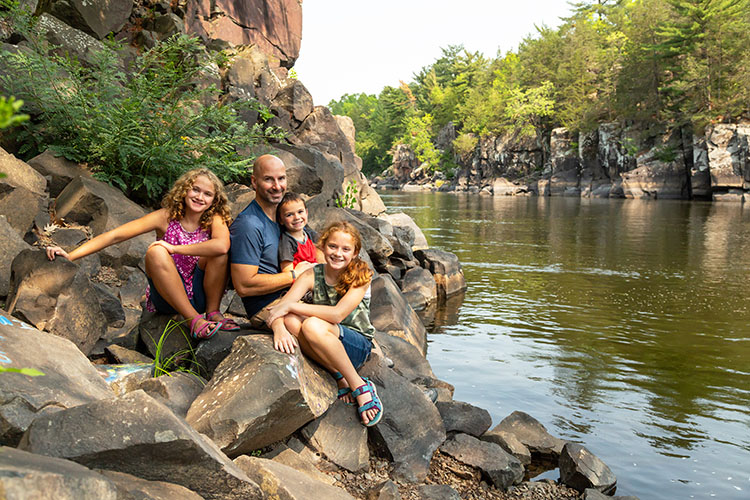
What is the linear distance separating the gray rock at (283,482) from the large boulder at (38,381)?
0.92 m

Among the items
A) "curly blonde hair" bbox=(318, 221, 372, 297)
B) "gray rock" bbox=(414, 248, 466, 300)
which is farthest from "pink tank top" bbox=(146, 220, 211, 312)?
"gray rock" bbox=(414, 248, 466, 300)

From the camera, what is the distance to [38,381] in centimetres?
288

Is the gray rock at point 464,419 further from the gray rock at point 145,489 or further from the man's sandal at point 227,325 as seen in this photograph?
the gray rock at point 145,489

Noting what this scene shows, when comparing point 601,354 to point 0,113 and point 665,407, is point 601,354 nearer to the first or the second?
point 665,407

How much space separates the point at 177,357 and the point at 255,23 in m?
18.3

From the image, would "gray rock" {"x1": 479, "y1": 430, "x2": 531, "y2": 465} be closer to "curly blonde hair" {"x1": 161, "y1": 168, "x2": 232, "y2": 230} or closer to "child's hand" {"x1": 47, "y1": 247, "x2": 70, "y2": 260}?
"curly blonde hair" {"x1": 161, "y1": 168, "x2": 232, "y2": 230}

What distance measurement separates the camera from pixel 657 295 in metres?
11.5

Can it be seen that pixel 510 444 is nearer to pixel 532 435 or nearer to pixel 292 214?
pixel 532 435

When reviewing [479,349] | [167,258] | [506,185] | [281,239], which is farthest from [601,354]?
[506,185]

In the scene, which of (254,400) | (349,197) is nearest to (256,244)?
(254,400)

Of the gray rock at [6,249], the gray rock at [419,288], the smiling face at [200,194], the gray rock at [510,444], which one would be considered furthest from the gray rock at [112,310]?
the gray rock at [419,288]

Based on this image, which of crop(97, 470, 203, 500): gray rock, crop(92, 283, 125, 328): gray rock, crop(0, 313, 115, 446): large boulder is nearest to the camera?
crop(97, 470, 203, 500): gray rock

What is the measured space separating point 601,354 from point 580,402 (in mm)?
1877

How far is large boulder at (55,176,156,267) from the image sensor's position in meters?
7.04
